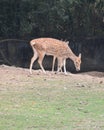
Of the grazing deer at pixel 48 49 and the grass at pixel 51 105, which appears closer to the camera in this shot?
the grass at pixel 51 105

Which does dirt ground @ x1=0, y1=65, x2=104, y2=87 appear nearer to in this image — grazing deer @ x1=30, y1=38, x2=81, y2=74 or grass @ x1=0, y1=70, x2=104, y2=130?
grass @ x1=0, y1=70, x2=104, y2=130

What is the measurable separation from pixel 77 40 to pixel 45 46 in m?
5.19

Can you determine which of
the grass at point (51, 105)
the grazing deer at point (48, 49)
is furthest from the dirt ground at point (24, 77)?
the grazing deer at point (48, 49)

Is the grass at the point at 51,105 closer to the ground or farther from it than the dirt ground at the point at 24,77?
farther from it

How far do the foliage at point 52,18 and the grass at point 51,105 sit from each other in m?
5.87

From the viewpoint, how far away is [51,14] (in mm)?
21984

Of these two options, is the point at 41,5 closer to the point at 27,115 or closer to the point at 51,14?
the point at 51,14

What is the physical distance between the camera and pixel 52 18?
22.3m

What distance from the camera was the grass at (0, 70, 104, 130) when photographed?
10086 mm

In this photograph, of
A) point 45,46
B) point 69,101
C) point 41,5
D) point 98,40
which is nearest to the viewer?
point 69,101

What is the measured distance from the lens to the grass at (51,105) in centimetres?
1009

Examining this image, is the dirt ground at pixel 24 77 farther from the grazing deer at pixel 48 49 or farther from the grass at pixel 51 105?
the grazing deer at pixel 48 49

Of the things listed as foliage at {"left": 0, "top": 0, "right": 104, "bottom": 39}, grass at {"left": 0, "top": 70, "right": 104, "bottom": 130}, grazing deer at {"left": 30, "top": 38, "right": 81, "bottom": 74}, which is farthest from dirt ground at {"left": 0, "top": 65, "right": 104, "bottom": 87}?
foliage at {"left": 0, "top": 0, "right": 104, "bottom": 39}

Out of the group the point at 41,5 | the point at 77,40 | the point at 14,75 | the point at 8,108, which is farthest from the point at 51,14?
the point at 8,108
